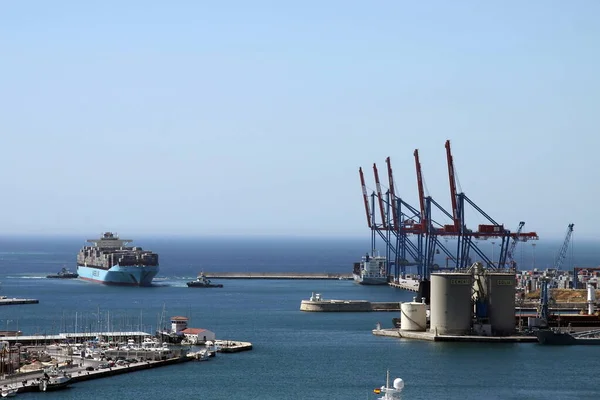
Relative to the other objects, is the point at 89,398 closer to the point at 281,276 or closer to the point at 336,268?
the point at 281,276

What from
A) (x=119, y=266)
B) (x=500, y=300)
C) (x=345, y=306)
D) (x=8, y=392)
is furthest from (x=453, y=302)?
(x=119, y=266)

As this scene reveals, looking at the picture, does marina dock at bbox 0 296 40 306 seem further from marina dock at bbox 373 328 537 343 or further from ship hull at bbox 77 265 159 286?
marina dock at bbox 373 328 537 343

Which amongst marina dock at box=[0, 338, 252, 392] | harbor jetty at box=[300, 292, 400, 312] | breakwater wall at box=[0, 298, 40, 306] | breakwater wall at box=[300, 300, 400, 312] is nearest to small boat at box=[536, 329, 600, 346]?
marina dock at box=[0, 338, 252, 392]

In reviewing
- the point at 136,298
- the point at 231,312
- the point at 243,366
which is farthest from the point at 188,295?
the point at 243,366

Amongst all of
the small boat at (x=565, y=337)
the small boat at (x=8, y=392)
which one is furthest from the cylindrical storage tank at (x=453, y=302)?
the small boat at (x=8, y=392)

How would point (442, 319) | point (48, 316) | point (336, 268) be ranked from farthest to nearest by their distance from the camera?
point (336, 268)
point (48, 316)
point (442, 319)

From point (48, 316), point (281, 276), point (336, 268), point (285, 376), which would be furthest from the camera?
point (336, 268)

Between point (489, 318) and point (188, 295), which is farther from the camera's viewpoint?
point (188, 295)
